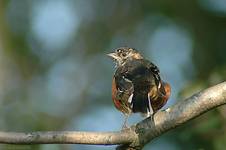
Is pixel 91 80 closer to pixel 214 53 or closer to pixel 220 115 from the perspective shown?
pixel 214 53

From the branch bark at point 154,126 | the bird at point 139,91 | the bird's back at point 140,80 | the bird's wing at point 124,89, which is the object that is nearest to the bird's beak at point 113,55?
the bird's back at point 140,80

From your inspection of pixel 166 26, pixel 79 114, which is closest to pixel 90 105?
pixel 79 114

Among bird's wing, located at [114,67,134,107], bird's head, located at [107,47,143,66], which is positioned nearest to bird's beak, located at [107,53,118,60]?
bird's head, located at [107,47,143,66]

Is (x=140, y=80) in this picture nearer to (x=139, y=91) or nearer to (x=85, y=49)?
(x=139, y=91)

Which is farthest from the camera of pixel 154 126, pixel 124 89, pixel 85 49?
pixel 85 49

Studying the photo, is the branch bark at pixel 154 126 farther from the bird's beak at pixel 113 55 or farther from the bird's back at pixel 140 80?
the bird's beak at pixel 113 55

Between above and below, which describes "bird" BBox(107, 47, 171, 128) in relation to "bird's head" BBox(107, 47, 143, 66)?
below

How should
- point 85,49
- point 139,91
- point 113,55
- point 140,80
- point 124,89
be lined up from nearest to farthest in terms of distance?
point 139,91 → point 124,89 → point 140,80 → point 113,55 → point 85,49

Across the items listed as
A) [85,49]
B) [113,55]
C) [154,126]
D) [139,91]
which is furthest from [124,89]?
[85,49]

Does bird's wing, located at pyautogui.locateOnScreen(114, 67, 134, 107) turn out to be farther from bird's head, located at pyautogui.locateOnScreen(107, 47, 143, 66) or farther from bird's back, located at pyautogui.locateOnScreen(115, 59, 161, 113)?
bird's head, located at pyautogui.locateOnScreen(107, 47, 143, 66)
